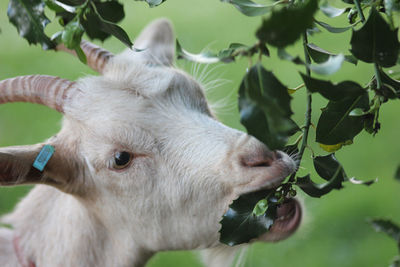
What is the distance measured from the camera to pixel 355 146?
660 centimetres

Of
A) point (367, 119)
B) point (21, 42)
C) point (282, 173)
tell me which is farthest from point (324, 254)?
point (21, 42)

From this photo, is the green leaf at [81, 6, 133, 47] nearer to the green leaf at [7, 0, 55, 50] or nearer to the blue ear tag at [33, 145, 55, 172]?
the green leaf at [7, 0, 55, 50]

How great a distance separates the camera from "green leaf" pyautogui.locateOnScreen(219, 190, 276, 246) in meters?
1.55

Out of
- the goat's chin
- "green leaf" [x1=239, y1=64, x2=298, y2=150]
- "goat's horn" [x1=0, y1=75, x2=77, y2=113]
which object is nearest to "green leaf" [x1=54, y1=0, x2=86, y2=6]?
"green leaf" [x1=239, y1=64, x2=298, y2=150]

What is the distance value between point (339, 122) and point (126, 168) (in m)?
1.31

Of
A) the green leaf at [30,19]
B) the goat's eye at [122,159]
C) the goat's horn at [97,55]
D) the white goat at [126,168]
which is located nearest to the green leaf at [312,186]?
the white goat at [126,168]

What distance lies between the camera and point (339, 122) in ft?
4.77

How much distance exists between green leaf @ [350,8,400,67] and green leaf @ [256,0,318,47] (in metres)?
0.29

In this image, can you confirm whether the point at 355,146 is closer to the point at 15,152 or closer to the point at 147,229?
the point at 147,229

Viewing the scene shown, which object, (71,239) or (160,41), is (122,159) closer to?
(71,239)

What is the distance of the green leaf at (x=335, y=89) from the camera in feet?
3.93

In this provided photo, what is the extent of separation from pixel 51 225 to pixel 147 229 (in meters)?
0.65

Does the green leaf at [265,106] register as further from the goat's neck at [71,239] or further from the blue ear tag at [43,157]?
the goat's neck at [71,239]

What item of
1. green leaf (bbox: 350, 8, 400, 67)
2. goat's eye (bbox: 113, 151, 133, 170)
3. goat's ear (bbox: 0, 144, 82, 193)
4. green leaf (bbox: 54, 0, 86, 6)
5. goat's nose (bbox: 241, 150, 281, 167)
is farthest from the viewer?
goat's eye (bbox: 113, 151, 133, 170)
